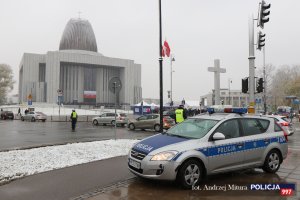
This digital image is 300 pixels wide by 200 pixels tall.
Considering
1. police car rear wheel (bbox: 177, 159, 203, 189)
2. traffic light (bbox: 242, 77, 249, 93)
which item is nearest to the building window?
traffic light (bbox: 242, 77, 249, 93)

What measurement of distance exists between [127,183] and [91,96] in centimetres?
9720

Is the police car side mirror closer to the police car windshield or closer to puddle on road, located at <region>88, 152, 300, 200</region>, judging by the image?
the police car windshield

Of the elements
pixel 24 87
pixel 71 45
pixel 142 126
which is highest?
pixel 71 45

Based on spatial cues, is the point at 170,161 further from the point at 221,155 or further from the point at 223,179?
the point at 223,179

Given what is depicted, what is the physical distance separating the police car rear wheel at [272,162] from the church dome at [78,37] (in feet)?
334

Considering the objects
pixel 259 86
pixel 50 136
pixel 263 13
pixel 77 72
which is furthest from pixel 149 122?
pixel 77 72

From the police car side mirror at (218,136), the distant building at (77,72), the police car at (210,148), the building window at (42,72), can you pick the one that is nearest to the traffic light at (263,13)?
the police car at (210,148)

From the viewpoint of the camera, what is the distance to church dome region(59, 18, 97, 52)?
104 metres

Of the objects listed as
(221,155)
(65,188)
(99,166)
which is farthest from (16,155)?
(221,155)

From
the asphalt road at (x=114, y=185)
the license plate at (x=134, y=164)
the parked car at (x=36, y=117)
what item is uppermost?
the license plate at (x=134, y=164)

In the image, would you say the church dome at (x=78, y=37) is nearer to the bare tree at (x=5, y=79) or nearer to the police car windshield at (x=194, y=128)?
the bare tree at (x=5, y=79)

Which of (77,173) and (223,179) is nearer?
(223,179)

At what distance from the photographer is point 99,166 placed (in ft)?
28.4

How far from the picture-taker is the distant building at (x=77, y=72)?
92500 millimetres
